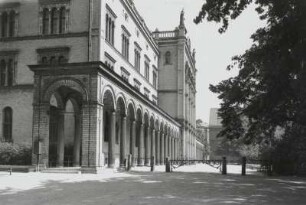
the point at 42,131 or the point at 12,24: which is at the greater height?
the point at 12,24

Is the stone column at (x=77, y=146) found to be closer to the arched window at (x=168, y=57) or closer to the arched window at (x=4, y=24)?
the arched window at (x=4, y=24)

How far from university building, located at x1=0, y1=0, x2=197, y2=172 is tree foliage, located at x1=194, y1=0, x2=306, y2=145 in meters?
7.40

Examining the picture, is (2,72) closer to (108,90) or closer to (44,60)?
(44,60)

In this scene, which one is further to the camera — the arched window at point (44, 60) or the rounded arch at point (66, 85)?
the arched window at point (44, 60)

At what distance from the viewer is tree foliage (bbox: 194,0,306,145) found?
52.3ft

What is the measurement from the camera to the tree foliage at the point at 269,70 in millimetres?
15938

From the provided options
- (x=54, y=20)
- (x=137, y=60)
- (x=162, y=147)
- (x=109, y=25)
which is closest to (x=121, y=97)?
(x=109, y=25)

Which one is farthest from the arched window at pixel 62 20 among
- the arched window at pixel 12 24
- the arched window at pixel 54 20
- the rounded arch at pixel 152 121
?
the rounded arch at pixel 152 121

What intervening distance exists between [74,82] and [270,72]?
10990mm

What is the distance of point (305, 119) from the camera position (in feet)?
55.4

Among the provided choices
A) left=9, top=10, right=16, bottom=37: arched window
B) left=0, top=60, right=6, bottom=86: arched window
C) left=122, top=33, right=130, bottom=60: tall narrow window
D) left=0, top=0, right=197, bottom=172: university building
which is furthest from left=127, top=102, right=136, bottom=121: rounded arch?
left=9, top=10, right=16, bottom=37: arched window

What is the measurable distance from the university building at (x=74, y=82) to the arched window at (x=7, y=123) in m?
0.08

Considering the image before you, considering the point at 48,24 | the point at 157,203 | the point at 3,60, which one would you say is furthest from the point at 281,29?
the point at 3,60

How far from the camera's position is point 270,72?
18.3 meters
